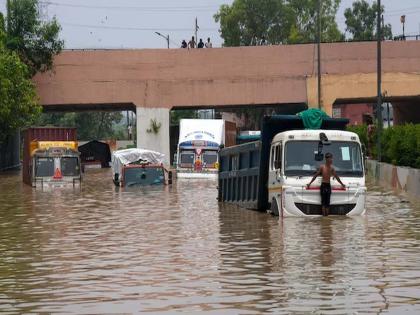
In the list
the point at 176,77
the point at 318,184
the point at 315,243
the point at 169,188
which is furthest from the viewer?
the point at 176,77

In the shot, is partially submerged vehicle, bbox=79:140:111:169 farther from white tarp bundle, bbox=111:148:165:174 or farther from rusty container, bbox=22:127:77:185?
white tarp bundle, bbox=111:148:165:174

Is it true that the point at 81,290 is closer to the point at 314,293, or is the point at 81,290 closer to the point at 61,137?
the point at 314,293

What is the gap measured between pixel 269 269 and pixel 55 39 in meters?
61.3

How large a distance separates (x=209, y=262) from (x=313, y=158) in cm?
952

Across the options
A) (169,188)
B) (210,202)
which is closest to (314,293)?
(210,202)

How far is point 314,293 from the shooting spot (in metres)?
13.0

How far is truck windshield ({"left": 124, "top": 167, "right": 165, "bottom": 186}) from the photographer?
50.5m

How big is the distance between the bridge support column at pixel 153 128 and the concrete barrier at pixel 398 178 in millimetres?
23324

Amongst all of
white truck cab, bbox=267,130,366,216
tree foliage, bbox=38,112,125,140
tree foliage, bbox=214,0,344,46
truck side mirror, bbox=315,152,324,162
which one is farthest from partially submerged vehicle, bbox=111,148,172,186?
tree foliage, bbox=38,112,125,140

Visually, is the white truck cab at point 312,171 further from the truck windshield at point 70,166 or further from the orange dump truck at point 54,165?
the truck windshield at point 70,166

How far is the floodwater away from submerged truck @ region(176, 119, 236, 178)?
2472 cm

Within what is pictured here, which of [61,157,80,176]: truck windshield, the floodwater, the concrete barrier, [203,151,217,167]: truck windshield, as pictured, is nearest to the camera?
the floodwater

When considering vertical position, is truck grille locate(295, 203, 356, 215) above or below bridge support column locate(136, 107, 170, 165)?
below

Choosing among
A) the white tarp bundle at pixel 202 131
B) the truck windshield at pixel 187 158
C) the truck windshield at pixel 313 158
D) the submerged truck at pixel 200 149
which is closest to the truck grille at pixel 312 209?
the truck windshield at pixel 313 158
